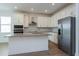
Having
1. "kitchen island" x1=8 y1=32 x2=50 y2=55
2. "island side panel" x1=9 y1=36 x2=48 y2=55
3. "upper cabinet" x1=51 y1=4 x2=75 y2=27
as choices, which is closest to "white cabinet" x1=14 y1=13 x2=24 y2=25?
"upper cabinet" x1=51 y1=4 x2=75 y2=27

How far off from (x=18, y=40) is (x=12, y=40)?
0.21m

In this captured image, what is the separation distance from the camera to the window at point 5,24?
5773 mm

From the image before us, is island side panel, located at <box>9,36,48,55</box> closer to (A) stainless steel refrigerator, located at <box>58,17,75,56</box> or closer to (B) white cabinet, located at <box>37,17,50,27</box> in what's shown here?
(A) stainless steel refrigerator, located at <box>58,17,75,56</box>

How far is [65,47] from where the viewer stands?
3982mm

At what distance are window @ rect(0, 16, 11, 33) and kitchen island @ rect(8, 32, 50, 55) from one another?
2.20m

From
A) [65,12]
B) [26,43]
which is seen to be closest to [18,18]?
[26,43]

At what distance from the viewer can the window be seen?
18.9ft

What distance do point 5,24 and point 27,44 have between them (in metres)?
2.52

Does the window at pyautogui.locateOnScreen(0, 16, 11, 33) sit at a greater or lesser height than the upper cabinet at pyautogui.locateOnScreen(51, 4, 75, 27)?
lesser

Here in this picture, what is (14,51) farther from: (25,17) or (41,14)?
(41,14)

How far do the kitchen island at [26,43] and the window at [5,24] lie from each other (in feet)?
7.23

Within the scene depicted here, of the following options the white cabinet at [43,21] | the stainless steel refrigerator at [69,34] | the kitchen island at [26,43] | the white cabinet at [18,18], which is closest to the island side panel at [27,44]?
the kitchen island at [26,43]

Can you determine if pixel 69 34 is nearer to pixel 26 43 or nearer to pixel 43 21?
pixel 26 43

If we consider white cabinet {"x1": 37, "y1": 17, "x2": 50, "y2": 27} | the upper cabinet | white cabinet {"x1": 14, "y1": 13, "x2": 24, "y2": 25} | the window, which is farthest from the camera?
white cabinet {"x1": 37, "y1": 17, "x2": 50, "y2": 27}
